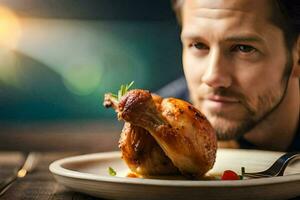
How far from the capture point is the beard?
165cm

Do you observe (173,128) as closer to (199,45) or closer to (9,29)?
(199,45)

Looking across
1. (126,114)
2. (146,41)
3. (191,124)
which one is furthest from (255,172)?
(146,41)

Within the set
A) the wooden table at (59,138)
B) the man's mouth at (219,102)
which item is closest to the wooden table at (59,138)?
the wooden table at (59,138)

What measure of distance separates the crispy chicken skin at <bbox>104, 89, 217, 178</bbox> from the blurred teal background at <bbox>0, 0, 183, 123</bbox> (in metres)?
0.78

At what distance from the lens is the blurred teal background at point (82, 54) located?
190 centimetres

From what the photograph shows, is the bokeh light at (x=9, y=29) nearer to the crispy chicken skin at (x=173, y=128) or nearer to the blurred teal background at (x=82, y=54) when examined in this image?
the blurred teal background at (x=82, y=54)

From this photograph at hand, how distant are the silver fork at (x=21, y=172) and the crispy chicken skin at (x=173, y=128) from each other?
248 mm

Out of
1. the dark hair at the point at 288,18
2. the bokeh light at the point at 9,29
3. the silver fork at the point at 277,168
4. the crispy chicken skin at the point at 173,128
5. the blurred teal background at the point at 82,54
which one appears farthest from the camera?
the bokeh light at the point at 9,29

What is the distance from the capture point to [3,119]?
79.6 inches

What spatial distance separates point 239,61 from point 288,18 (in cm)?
19

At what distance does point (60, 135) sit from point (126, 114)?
1.02 m

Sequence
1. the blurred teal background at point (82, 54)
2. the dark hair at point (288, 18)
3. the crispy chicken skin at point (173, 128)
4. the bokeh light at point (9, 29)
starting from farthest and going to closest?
the bokeh light at point (9, 29)
the blurred teal background at point (82, 54)
the dark hair at point (288, 18)
the crispy chicken skin at point (173, 128)

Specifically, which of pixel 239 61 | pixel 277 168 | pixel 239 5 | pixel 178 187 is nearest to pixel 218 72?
pixel 239 61

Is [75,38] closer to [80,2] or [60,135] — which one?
[80,2]
